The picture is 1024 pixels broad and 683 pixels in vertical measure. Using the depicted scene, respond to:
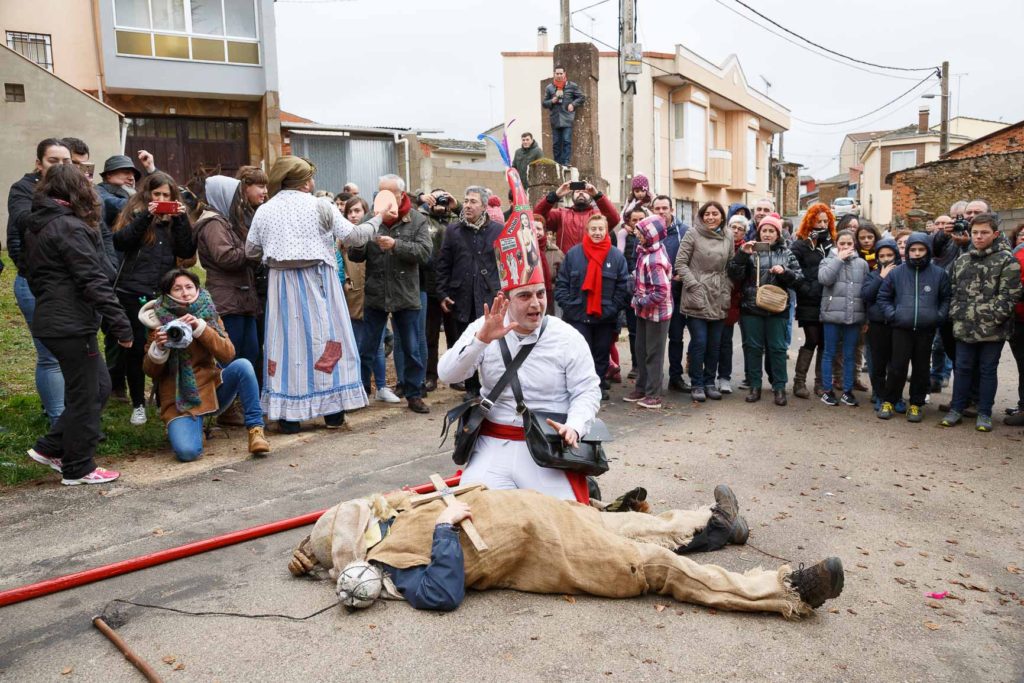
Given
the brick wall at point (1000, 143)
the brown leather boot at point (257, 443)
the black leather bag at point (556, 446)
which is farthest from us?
the brick wall at point (1000, 143)

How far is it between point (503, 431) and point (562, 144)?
11374 mm

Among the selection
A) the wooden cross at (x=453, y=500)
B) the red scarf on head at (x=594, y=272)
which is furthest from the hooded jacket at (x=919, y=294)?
the wooden cross at (x=453, y=500)

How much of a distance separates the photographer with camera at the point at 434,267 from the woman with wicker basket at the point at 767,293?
321 cm

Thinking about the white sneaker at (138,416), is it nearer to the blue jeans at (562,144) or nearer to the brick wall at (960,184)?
the blue jeans at (562,144)

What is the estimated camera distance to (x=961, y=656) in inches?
132

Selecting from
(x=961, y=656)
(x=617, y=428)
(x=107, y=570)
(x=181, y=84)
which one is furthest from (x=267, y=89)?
(x=961, y=656)

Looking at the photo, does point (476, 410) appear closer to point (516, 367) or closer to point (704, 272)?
point (516, 367)

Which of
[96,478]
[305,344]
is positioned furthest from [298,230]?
[96,478]

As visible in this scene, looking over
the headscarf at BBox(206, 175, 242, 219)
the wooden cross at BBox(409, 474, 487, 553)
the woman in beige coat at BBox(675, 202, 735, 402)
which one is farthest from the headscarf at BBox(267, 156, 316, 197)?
the woman in beige coat at BBox(675, 202, 735, 402)

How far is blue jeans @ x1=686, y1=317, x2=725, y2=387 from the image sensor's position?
8695 millimetres

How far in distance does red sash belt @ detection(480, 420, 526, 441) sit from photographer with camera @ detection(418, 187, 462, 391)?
450cm

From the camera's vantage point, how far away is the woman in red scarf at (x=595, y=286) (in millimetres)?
8250

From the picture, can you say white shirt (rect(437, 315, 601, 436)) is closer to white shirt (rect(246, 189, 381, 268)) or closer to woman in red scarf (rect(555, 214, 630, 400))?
white shirt (rect(246, 189, 381, 268))

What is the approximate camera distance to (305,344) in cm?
664
